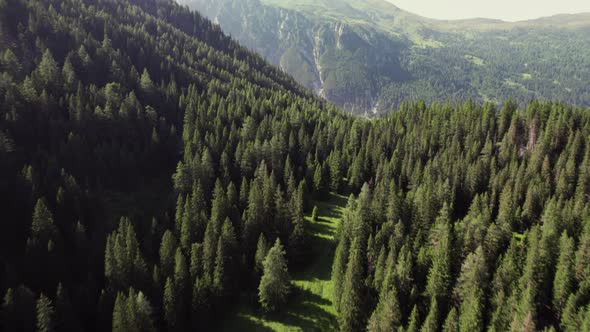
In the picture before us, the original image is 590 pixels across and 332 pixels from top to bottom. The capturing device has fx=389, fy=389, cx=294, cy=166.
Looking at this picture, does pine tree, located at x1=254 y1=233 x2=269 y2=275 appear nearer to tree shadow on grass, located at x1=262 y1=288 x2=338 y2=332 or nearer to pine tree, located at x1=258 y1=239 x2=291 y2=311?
pine tree, located at x1=258 y1=239 x2=291 y2=311

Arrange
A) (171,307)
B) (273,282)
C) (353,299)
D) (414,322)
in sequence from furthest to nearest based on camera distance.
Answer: (273,282) → (353,299) → (171,307) → (414,322)

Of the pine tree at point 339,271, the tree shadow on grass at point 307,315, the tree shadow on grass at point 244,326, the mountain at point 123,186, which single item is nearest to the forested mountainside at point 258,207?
the pine tree at point 339,271

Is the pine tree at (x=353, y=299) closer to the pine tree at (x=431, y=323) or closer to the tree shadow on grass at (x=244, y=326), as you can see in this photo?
the pine tree at (x=431, y=323)

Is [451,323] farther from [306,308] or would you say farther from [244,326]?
[244,326]

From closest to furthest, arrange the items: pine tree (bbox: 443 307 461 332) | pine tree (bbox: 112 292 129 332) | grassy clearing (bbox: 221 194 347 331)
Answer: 1. pine tree (bbox: 112 292 129 332)
2. pine tree (bbox: 443 307 461 332)
3. grassy clearing (bbox: 221 194 347 331)

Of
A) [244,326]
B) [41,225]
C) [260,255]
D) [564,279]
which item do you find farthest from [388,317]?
[41,225]

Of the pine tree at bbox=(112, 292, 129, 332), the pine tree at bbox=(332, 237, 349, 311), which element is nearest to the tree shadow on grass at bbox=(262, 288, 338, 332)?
the pine tree at bbox=(332, 237, 349, 311)
